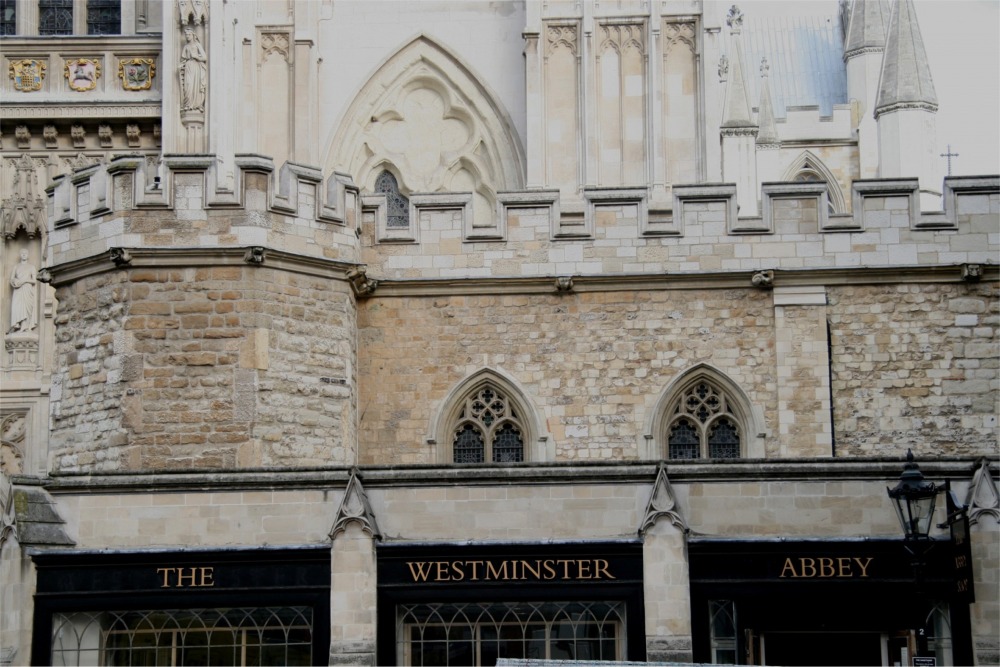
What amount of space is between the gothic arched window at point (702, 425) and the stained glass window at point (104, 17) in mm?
16658

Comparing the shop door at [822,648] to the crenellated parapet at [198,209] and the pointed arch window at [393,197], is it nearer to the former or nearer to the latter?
the crenellated parapet at [198,209]

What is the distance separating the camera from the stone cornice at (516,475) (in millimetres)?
14641

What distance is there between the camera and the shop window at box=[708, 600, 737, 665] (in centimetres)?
1430

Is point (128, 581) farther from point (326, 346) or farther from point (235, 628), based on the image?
point (326, 346)

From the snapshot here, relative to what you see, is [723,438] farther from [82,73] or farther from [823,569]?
[82,73]

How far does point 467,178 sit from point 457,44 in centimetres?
220

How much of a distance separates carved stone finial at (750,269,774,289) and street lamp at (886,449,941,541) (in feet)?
18.3

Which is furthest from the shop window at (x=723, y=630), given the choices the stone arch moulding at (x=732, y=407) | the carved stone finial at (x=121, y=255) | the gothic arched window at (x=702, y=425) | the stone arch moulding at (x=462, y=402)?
the carved stone finial at (x=121, y=255)

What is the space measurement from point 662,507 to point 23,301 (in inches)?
692

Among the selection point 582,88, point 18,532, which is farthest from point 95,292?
point 582,88

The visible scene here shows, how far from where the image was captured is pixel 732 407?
752 inches

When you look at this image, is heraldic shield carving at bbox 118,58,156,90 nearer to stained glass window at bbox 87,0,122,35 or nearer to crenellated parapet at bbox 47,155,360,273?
stained glass window at bbox 87,0,122,35

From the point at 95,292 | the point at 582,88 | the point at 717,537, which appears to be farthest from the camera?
the point at 582,88

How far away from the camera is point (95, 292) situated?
1850 centimetres
